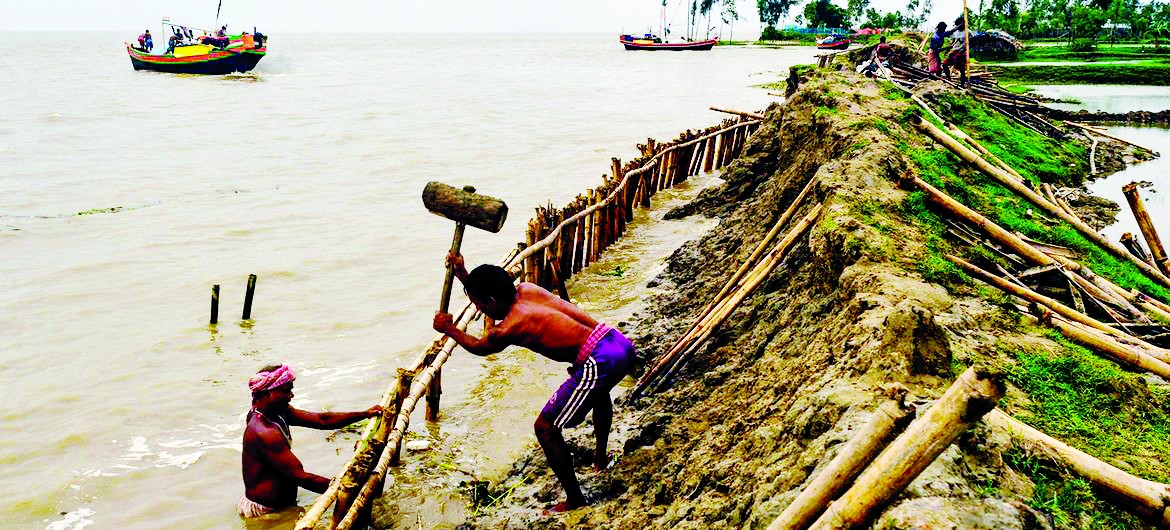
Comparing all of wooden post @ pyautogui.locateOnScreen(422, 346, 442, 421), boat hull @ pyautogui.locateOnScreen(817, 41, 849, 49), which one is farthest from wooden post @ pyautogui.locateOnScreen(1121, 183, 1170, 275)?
boat hull @ pyautogui.locateOnScreen(817, 41, 849, 49)

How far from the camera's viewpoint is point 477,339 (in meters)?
4.47

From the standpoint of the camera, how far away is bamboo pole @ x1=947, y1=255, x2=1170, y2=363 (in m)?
4.74

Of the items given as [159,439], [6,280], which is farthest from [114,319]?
[159,439]

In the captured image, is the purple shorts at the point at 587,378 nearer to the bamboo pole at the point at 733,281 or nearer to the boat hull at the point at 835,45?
the bamboo pole at the point at 733,281

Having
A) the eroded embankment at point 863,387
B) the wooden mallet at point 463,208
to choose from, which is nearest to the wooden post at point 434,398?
the eroded embankment at point 863,387

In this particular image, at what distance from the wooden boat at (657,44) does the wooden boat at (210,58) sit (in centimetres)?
4311

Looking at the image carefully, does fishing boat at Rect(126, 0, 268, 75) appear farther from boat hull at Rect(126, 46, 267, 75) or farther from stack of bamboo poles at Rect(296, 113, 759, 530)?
stack of bamboo poles at Rect(296, 113, 759, 530)

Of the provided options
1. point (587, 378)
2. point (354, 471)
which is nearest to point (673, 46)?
point (587, 378)

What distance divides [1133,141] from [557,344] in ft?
61.8

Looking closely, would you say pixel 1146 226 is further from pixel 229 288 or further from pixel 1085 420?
pixel 229 288

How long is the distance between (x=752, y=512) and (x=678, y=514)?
0.61 metres

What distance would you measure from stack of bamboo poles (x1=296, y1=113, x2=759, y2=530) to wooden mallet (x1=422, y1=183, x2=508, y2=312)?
0.73 m

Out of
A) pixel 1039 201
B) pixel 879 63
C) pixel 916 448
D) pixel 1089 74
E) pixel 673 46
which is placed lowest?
pixel 916 448

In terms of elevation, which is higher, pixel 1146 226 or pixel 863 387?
pixel 1146 226
